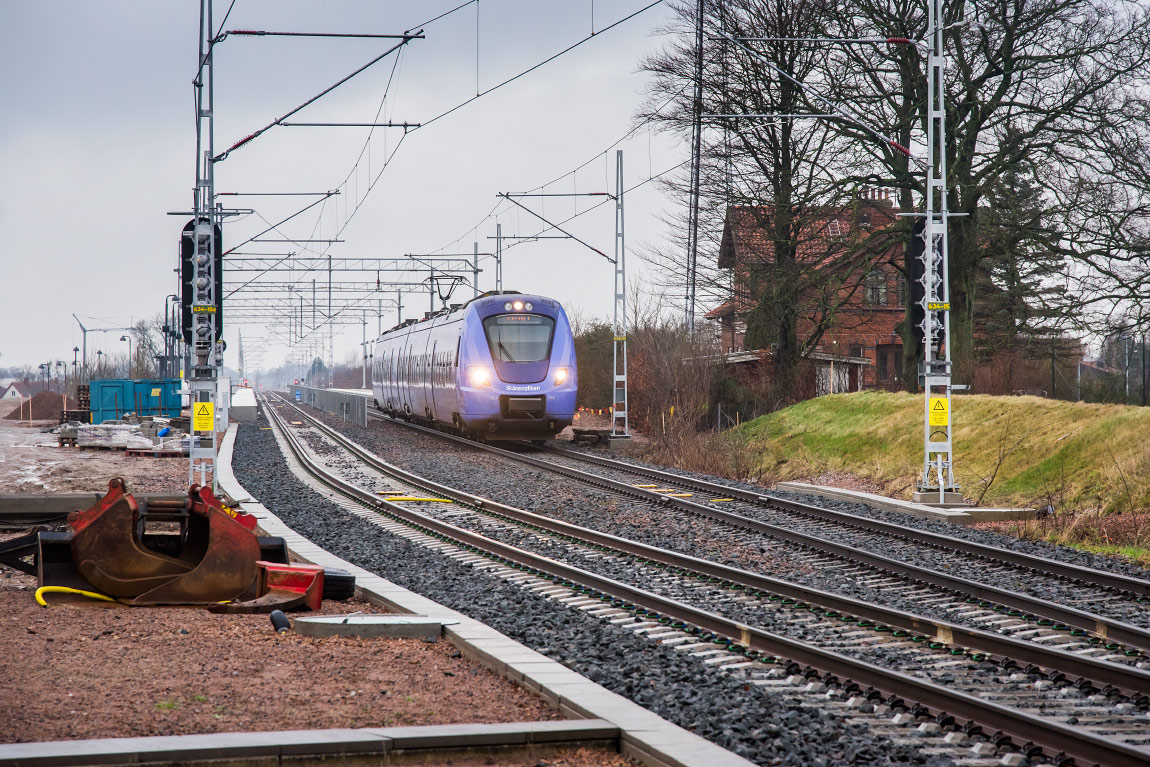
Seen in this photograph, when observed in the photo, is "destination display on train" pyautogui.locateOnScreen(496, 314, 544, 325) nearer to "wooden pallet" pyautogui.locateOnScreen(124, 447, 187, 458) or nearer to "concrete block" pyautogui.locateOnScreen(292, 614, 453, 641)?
"wooden pallet" pyautogui.locateOnScreen(124, 447, 187, 458)

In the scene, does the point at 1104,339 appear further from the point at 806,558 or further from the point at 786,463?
the point at 806,558

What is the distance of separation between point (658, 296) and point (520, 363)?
35.2 feet

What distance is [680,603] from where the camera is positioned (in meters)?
9.24

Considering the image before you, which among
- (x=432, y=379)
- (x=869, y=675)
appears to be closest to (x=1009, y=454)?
(x=869, y=675)

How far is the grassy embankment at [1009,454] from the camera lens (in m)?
15.6

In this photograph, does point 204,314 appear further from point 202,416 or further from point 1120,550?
point 1120,550

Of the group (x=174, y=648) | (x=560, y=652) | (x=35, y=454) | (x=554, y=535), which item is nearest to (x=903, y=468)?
(x=554, y=535)

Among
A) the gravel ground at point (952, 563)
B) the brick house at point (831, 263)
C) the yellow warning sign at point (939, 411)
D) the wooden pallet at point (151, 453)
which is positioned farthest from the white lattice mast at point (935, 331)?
the wooden pallet at point (151, 453)

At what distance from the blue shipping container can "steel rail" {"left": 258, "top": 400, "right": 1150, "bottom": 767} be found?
3255 centimetres

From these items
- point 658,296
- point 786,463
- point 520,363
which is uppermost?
point 658,296

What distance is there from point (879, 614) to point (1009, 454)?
41.2ft

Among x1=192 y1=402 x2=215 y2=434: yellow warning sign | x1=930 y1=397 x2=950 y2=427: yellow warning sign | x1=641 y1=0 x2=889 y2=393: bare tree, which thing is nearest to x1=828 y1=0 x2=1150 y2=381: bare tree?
x1=641 y1=0 x2=889 y2=393: bare tree

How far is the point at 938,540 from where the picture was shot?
13.4m

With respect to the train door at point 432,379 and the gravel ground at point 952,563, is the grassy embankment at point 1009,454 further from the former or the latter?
the train door at point 432,379
